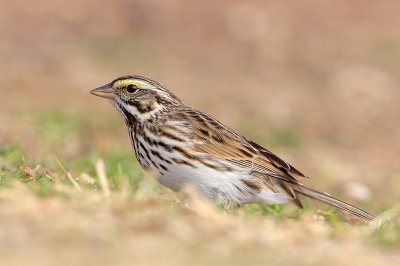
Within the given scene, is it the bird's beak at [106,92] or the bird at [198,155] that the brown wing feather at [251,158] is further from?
the bird's beak at [106,92]

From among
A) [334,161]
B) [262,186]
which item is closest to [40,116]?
[334,161]

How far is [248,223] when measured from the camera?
657 cm

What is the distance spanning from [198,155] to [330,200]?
1.26 m

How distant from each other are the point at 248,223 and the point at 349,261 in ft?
3.14

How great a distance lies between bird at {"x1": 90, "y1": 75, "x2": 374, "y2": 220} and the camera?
8.21 metres

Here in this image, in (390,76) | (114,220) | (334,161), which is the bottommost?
(114,220)

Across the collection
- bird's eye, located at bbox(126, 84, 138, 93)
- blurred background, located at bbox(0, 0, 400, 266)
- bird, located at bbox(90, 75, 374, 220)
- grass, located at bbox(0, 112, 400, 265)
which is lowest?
grass, located at bbox(0, 112, 400, 265)

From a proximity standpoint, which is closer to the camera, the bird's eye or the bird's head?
the bird's head

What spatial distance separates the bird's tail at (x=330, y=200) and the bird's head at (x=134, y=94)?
1397 mm

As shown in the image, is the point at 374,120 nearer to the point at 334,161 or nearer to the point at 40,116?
the point at 334,161

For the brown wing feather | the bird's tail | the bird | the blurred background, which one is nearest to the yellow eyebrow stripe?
the bird

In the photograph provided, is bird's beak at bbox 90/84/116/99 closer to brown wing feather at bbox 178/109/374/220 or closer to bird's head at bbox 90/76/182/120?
bird's head at bbox 90/76/182/120

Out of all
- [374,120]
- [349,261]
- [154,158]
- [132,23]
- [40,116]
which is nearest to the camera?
[349,261]

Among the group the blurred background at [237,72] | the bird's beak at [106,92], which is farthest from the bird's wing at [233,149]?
the blurred background at [237,72]
